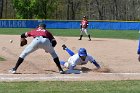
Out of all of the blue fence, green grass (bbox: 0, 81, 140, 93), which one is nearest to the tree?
the blue fence

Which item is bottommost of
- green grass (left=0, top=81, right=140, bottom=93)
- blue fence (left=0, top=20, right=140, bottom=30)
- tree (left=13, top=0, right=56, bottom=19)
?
blue fence (left=0, top=20, right=140, bottom=30)

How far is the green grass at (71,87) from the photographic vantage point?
26.9ft

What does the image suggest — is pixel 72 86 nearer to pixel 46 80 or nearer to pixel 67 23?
pixel 46 80

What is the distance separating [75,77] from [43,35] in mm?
1678

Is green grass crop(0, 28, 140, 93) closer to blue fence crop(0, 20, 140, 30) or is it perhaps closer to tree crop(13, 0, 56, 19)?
blue fence crop(0, 20, 140, 30)

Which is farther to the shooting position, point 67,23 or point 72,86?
point 67,23

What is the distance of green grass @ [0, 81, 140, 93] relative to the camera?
8.20m

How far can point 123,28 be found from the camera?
47.0m

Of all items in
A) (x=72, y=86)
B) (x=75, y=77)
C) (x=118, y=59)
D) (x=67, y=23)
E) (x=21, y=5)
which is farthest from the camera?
(x=21, y=5)

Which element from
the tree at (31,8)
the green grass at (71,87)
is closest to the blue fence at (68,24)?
the tree at (31,8)

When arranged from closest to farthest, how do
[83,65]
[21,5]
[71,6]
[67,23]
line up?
[83,65]
[67,23]
[21,5]
[71,6]

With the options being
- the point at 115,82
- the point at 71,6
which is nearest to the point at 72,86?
the point at 115,82

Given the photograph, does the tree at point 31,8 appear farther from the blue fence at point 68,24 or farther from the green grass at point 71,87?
the green grass at point 71,87

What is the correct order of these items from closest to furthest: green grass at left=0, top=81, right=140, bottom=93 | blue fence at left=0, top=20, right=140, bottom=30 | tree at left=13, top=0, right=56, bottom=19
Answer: green grass at left=0, top=81, right=140, bottom=93 < blue fence at left=0, top=20, right=140, bottom=30 < tree at left=13, top=0, right=56, bottom=19
